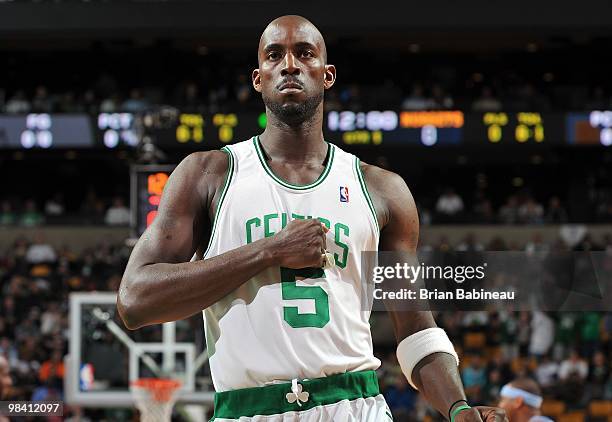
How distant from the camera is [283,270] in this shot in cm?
302

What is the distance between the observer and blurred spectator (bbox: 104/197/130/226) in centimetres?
2020

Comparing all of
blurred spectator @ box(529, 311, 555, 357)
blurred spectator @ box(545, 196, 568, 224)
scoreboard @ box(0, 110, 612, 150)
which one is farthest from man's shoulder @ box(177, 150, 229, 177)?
blurred spectator @ box(545, 196, 568, 224)

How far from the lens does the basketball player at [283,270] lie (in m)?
2.88

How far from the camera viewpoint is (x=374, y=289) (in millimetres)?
3289

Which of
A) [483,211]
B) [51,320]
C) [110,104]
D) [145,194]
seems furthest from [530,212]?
[145,194]

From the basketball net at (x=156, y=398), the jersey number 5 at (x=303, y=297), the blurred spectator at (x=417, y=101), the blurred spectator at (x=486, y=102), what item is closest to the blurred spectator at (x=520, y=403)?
the basketball net at (x=156, y=398)

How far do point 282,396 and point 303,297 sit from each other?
28 centimetres

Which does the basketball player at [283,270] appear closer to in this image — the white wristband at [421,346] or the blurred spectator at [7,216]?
the white wristband at [421,346]

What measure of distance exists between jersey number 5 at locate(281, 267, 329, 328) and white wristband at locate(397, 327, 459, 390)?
14.6 inches

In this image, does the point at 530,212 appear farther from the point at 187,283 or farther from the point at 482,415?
the point at 187,283

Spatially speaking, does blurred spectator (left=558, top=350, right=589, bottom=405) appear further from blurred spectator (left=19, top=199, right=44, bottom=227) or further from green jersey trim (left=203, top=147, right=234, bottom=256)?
green jersey trim (left=203, top=147, right=234, bottom=256)

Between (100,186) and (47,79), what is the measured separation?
2.41m

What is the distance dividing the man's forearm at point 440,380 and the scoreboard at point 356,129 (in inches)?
536

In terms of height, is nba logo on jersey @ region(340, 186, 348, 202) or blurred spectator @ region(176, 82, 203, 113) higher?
blurred spectator @ region(176, 82, 203, 113)
